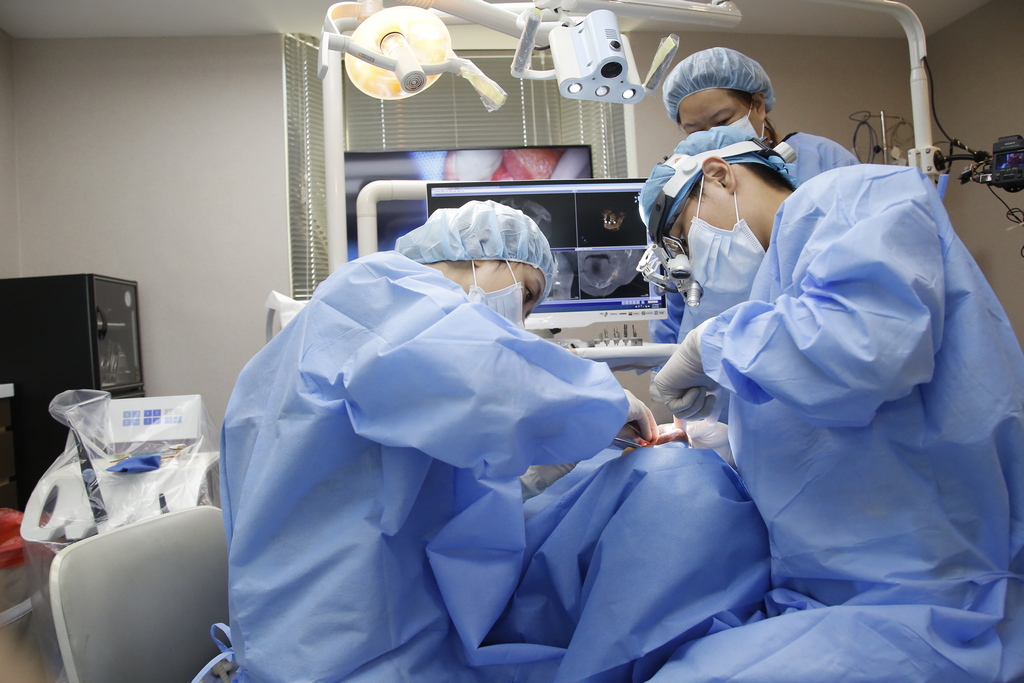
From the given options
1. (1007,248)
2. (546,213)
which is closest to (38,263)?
(546,213)

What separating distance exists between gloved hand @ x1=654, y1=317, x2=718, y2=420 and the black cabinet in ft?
8.89

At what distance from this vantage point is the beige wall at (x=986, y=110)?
345cm

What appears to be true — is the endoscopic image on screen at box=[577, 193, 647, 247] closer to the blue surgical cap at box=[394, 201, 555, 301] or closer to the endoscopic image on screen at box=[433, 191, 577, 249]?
the endoscopic image on screen at box=[433, 191, 577, 249]

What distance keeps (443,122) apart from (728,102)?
224cm

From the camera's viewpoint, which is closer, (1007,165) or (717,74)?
(1007,165)

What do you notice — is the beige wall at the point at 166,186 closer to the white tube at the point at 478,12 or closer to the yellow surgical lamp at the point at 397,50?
the yellow surgical lamp at the point at 397,50

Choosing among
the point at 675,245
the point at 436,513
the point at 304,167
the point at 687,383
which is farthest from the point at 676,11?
the point at 304,167

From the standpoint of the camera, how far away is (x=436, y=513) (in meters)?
0.87

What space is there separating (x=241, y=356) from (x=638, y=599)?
318 cm

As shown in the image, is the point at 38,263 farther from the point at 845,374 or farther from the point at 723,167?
the point at 845,374

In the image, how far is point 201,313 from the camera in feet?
11.5

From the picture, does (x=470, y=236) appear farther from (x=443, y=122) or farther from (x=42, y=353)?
(x=443, y=122)

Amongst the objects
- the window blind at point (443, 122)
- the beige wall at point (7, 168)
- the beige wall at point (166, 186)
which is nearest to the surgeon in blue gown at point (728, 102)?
the window blind at point (443, 122)

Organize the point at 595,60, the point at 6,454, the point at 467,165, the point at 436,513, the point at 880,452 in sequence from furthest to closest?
the point at 467,165 < the point at 6,454 < the point at 595,60 < the point at 436,513 < the point at 880,452
